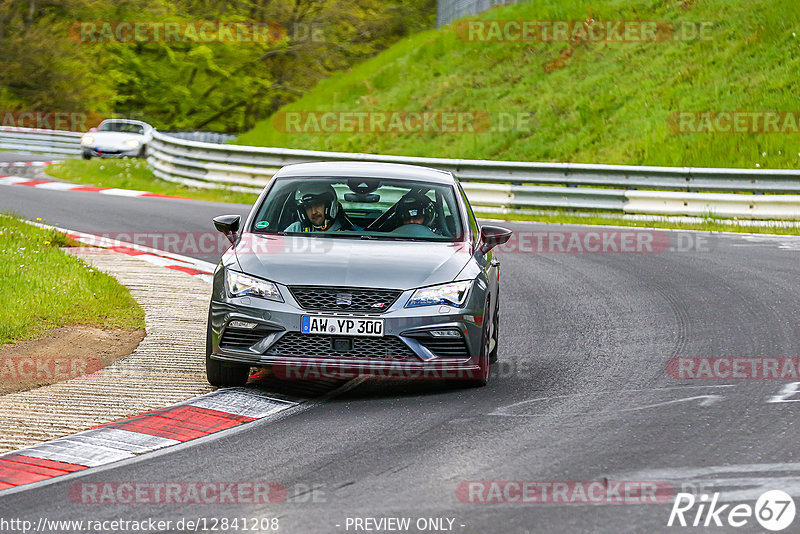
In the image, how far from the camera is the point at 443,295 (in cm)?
789

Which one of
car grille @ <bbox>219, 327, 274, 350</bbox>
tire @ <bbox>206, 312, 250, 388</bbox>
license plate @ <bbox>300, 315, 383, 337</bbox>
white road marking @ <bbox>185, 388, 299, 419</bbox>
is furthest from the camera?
tire @ <bbox>206, 312, 250, 388</bbox>

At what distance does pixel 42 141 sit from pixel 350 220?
103 feet

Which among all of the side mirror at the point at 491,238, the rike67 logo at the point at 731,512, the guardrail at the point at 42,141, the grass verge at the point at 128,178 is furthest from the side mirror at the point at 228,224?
the guardrail at the point at 42,141

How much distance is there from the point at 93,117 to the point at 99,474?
4534 cm

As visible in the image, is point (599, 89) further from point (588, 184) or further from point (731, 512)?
point (731, 512)

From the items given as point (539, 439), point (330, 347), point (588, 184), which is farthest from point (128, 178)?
point (539, 439)

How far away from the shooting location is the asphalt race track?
5.37 m

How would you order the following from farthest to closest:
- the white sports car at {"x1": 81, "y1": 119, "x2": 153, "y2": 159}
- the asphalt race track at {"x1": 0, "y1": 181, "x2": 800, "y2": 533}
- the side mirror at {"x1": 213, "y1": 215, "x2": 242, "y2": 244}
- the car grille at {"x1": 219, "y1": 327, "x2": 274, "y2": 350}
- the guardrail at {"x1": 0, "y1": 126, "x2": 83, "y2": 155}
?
the guardrail at {"x1": 0, "y1": 126, "x2": 83, "y2": 155} < the white sports car at {"x1": 81, "y1": 119, "x2": 153, "y2": 159} < the side mirror at {"x1": 213, "y1": 215, "x2": 242, "y2": 244} < the car grille at {"x1": 219, "y1": 327, "x2": 274, "y2": 350} < the asphalt race track at {"x1": 0, "y1": 181, "x2": 800, "y2": 533}

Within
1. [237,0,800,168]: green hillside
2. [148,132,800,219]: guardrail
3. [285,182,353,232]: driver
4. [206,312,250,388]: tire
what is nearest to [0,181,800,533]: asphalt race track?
[206,312,250,388]: tire

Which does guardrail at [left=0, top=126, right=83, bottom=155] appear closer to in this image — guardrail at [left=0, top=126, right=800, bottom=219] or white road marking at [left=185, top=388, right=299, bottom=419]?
guardrail at [left=0, top=126, right=800, bottom=219]

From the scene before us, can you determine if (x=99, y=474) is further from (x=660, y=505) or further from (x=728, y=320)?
(x=728, y=320)

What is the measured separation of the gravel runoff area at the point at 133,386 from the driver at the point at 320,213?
1.30 m

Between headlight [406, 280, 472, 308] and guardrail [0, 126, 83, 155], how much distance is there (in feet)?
104

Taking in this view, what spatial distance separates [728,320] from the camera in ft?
35.2
